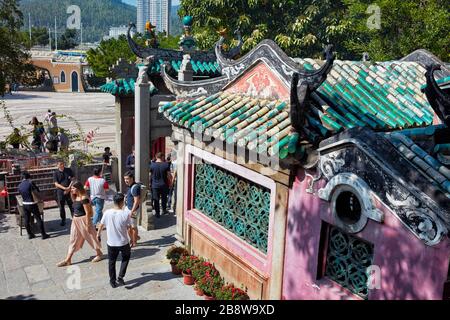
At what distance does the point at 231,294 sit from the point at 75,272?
332 cm

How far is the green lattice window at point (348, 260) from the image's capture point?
5145 mm

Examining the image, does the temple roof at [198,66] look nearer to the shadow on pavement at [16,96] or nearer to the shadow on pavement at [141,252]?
the shadow on pavement at [141,252]

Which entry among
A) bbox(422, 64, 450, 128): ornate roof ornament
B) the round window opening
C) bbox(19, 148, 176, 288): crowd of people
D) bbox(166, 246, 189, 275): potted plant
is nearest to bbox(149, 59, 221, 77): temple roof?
bbox(19, 148, 176, 288): crowd of people

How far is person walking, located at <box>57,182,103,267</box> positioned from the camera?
8.21 metres

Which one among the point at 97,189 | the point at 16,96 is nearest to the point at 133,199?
the point at 97,189

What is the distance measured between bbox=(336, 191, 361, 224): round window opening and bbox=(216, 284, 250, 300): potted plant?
2446 millimetres

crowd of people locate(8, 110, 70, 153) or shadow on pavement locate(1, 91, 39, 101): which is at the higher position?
shadow on pavement locate(1, 91, 39, 101)

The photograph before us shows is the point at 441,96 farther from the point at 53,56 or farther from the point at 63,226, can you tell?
the point at 53,56

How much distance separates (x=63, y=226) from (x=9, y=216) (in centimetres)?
187

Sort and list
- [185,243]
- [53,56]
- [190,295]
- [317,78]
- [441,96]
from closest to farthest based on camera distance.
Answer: [441,96] → [317,78] → [190,295] → [185,243] → [53,56]

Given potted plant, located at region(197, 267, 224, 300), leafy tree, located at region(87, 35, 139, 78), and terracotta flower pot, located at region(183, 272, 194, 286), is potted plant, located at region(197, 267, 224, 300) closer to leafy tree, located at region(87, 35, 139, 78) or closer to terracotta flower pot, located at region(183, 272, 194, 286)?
terracotta flower pot, located at region(183, 272, 194, 286)

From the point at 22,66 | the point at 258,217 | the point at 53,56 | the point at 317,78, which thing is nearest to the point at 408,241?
the point at 317,78

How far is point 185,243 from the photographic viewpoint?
8.84 m

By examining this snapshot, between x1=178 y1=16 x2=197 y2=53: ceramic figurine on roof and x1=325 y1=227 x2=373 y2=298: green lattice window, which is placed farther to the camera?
x1=178 y1=16 x2=197 y2=53: ceramic figurine on roof
